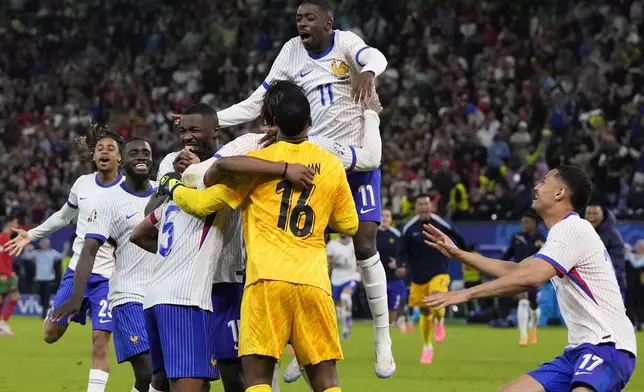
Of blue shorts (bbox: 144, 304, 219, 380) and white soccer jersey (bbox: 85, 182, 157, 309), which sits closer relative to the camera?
blue shorts (bbox: 144, 304, 219, 380)

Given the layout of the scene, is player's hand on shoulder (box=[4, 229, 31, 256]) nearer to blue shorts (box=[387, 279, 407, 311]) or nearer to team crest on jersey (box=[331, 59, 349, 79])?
team crest on jersey (box=[331, 59, 349, 79])

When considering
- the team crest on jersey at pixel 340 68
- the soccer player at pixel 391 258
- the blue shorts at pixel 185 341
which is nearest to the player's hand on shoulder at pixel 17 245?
the team crest on jersey at pixel 340 68

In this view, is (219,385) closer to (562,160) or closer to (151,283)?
(151,283)

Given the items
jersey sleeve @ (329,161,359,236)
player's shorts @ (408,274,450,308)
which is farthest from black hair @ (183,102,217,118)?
player's shorts @ (408,274,450,308)

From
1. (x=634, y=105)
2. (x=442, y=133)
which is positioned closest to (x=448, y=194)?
(x=442, y=133)

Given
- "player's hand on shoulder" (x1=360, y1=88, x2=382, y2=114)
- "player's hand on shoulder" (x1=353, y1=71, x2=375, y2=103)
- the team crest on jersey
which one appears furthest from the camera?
the team crest on jersey

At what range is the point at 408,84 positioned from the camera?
32.0 m

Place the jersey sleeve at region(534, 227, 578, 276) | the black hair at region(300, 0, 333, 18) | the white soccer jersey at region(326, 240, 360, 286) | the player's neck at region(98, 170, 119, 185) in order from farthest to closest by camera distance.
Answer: the white soccer jersey at region(326, 240, 360, 286) < the player's neck at region(98, 170, 119, 185) < the black hair at region(300, 0, 333, 18) < the jersey sleeve at region(534, 227, 578, 276)

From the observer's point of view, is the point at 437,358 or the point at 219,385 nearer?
the point at 219,385

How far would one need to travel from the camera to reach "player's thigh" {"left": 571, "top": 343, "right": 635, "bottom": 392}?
7.96 metres

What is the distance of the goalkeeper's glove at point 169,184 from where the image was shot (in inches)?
307

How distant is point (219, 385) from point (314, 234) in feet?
23.7

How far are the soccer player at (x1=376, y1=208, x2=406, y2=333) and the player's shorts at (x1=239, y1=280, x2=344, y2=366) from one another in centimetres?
1549

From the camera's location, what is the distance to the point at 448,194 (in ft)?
90.3
